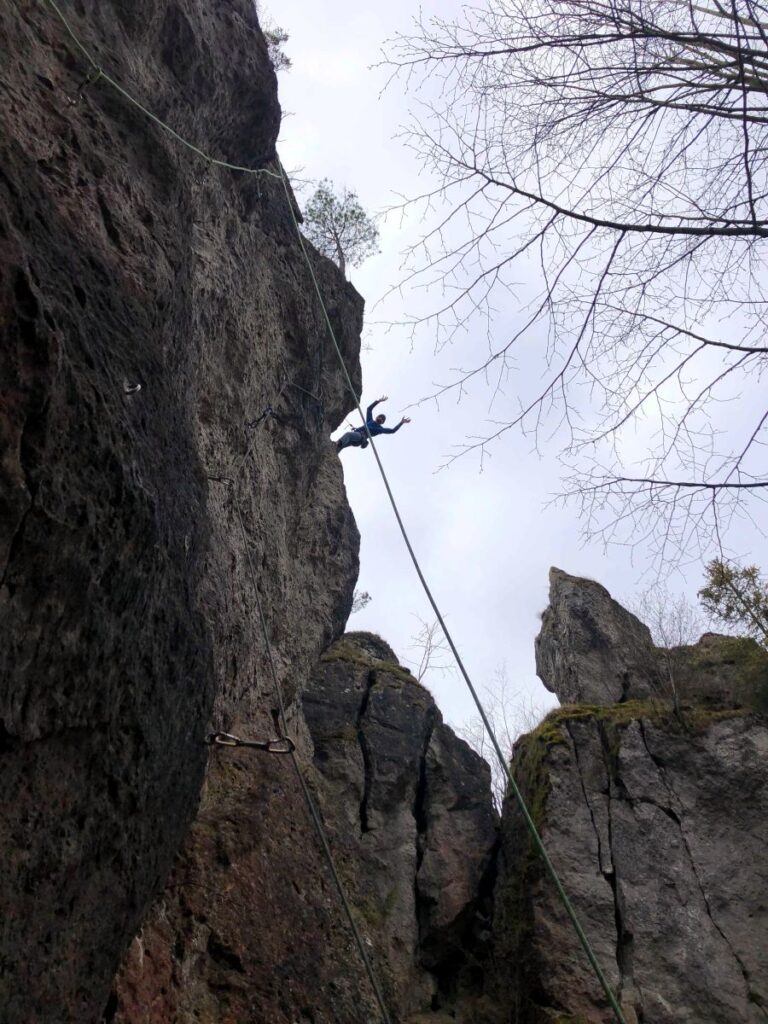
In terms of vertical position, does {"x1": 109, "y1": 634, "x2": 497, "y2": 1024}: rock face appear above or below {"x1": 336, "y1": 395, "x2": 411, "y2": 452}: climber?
below

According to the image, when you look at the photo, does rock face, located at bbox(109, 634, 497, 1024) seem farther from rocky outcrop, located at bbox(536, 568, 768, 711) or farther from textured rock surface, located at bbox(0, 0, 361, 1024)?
rocky outcrop, located at bbox(536, 568, 768, 711)

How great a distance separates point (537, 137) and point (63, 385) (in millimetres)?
2876

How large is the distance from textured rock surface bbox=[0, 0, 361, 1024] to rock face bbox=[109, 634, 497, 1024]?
0.59 metres

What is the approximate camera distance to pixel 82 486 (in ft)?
12.1

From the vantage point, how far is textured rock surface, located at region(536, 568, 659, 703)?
16297 mm

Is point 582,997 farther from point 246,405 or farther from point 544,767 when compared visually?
point 246,405

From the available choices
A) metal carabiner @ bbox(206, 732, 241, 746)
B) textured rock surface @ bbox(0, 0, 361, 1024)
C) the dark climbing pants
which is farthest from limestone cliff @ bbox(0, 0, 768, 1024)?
the dark climbing pants

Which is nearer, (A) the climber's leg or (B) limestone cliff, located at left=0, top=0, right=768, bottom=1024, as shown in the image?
(B) limestone cliff, located at left=0, top=0, right=768, bottom=1024

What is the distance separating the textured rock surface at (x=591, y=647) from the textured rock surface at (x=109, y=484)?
941 centimetres

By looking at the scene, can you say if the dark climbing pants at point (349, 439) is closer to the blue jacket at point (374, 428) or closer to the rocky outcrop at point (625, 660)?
the blue jacket at point (374, 428)

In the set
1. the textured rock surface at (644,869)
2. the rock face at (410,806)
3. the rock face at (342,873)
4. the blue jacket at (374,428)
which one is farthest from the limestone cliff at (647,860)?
the blue jacket at (374,428)

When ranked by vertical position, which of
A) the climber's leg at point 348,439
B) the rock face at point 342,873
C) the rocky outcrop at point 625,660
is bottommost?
the rock face at point 342,873

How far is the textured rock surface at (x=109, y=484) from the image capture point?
334cm

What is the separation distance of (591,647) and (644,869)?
211 inches
